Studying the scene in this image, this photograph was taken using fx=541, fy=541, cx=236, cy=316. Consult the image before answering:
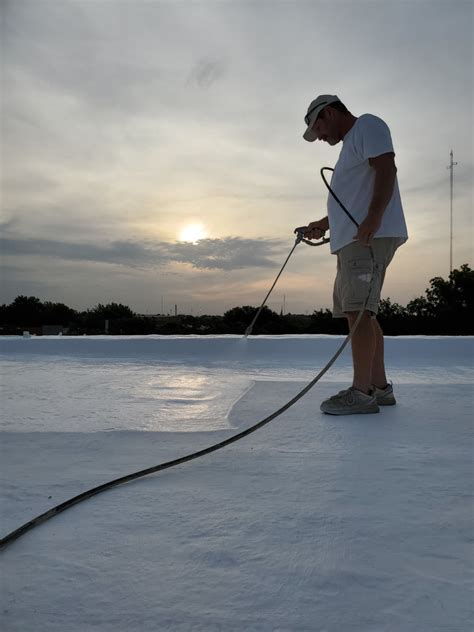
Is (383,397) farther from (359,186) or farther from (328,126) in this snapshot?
(328,126)

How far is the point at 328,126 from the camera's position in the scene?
1.88 m

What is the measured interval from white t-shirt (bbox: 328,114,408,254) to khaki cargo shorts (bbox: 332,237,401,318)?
31 millimetres

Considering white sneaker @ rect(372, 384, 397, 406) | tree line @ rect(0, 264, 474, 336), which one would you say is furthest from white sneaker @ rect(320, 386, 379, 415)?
tree line @ rect(0, 264, 474, 336)

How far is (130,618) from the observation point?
61cm

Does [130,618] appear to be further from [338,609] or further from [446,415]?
[446,415]

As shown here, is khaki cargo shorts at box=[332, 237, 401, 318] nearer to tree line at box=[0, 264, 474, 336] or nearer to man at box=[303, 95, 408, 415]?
man at box=[303, 95, 408, 415]

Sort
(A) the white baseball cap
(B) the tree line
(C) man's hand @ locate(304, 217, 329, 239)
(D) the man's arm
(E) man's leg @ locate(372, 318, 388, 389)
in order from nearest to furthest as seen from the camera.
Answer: (D) the man's arm
(A) the white baseball cap
(E) man's leg @ locate(372, 318, 388, 389)
(C) man's hand @ locate(304, 217, 329, 239)
(B) the tree line

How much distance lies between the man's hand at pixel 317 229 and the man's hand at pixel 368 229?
53 centimetres

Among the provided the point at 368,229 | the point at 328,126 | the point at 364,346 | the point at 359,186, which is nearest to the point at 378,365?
the point at 364,346

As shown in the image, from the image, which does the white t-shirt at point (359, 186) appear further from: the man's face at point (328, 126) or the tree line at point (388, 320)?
the tree line at point (388, 320)

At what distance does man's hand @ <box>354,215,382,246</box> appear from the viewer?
1711mm

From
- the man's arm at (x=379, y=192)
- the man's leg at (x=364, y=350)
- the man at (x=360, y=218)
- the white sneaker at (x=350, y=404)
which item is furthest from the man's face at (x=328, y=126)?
the white sneaker at (x=350, y=404)

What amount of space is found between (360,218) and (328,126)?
1.14 ft

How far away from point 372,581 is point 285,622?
5.6 inches
